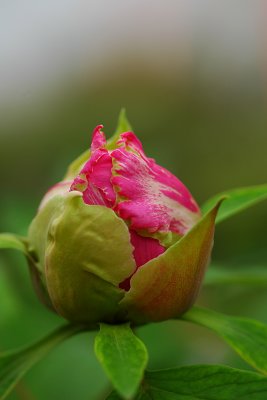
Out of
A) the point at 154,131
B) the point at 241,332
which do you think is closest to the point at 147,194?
the point at 241,332

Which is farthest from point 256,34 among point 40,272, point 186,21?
point 40,272

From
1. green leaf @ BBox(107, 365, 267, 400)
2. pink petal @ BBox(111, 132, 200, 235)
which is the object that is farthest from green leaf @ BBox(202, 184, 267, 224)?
green leaf @ BBox(107, 365, 267, 400)

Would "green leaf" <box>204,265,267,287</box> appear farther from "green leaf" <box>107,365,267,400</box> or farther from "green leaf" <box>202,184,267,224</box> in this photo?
"green leaf" <box>107,365,267,400</box>

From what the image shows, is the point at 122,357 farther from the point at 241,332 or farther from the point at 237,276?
the point at 237,276

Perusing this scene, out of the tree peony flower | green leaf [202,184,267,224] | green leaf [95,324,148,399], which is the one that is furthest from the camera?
green leaf [202,184,267,224]

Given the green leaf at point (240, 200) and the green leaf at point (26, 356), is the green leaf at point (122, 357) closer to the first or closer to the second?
the green leaf at point (26, 356)
